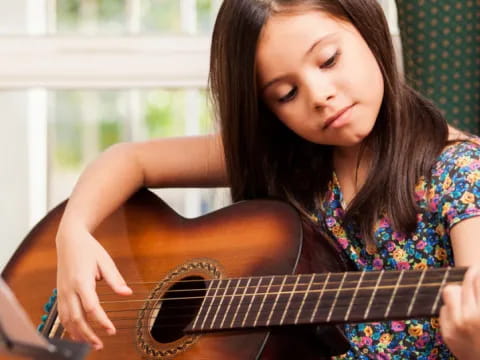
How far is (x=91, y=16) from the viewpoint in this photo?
210cm

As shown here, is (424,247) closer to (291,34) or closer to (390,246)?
(390,246)

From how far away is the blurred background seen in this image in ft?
6.69

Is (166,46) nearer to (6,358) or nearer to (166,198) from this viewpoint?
(166,198)

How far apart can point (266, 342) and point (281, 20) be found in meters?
0.50

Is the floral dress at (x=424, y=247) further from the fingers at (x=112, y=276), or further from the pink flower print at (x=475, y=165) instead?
the fingers at (x=112, y=276)

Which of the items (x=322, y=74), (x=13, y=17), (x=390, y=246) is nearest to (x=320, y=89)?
(x=322, y=74)

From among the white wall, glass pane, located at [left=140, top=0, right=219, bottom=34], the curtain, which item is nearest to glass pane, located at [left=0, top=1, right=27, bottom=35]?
the white wall

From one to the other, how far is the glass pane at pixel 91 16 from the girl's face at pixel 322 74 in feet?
2.80

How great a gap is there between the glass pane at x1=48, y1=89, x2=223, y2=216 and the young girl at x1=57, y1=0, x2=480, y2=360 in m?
0.62

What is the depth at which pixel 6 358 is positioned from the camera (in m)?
1.45

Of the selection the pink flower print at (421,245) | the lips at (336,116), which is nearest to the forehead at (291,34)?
the lips at (336,116)

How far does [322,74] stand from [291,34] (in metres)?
0.08

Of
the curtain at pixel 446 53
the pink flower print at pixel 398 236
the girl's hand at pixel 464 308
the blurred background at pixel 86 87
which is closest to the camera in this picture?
the girl's hand at pixel 464 308

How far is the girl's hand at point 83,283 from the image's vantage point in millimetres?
1315
